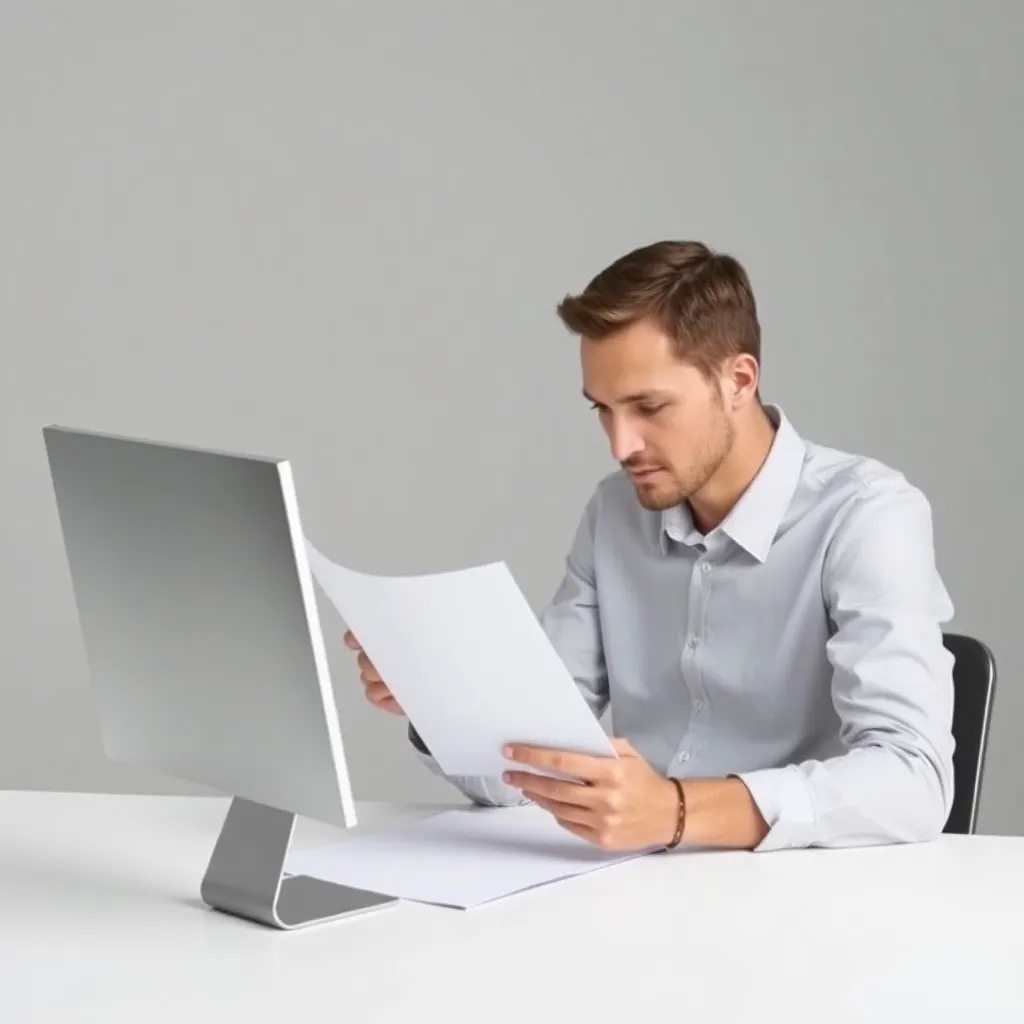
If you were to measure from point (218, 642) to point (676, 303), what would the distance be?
0.89 m

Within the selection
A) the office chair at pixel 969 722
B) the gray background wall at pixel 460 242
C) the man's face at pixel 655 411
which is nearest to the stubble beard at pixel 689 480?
the man's face at pixel 655 411

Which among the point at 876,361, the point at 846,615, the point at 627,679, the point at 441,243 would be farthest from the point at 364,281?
the point at 846,615

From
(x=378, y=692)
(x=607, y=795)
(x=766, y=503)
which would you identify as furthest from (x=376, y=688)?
(x=766, y=503)

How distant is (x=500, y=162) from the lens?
416 centimetres

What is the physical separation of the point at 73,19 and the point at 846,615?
284 cm

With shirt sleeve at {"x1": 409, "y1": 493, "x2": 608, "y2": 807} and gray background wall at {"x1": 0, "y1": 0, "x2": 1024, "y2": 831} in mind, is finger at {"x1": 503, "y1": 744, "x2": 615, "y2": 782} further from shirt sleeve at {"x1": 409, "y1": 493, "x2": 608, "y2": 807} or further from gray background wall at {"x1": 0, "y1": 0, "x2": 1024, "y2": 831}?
gray background wall at {"x1": 0, "y1": 0, "x2": 1024, "y2": 831}

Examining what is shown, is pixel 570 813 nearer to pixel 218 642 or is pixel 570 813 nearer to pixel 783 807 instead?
pixel 783 807

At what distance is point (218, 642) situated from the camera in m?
1.58

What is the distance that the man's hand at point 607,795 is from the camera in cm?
173

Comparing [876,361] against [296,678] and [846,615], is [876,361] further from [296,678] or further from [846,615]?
[296,678]

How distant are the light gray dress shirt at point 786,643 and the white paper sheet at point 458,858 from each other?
0.10 m

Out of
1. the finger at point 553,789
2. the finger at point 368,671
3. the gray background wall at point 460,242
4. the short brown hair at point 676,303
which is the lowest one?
the finger at point 553,789

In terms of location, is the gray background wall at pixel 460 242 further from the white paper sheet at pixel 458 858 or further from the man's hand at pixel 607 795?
the man's hand at pixel 607 795

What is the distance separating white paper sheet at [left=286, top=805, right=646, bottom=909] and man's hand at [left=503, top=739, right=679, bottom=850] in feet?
0.15
